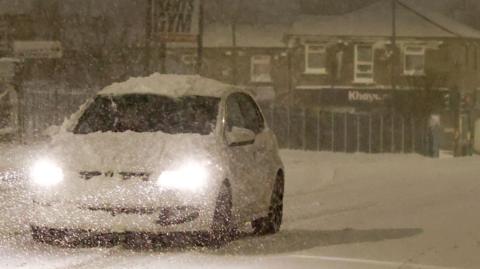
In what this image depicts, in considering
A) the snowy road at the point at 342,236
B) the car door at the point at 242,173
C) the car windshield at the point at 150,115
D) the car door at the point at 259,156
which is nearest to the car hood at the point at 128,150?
the car door at the point at 242,173

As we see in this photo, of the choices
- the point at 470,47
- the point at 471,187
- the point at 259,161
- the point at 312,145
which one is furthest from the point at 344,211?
the point at 470,47

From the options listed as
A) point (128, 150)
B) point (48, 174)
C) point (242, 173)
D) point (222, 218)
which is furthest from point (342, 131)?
point (48, 174)

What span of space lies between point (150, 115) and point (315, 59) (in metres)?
56.2

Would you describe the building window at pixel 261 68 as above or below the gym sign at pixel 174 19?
below

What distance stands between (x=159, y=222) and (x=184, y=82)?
2.27 m

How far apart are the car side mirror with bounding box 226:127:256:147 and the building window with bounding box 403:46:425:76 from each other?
56149 mm

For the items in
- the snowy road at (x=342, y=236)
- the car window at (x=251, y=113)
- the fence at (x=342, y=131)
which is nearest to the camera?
the snowy road at (x=342, y=236)

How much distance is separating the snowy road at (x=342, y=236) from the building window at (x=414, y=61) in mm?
45836

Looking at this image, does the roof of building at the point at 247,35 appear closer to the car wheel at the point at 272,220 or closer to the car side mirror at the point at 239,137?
the car wheel at the point at 272,220

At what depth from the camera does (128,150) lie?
33.9 feet

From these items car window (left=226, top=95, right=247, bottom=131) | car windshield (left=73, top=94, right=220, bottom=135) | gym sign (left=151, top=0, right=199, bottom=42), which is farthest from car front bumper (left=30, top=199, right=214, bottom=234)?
gym sign (left=151, top=0, right=199, bottom=42)

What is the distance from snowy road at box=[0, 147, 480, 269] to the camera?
31.7 feet

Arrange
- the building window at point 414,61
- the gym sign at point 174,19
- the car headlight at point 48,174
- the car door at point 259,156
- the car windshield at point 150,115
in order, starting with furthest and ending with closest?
1. the building window at point 414,61
2. the gym sign at point 174,19
3. the car door at point 259,156
4. the car windshield at point 150,115
5. the car headlight at point 48,174

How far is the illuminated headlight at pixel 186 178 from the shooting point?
33.1 ft
